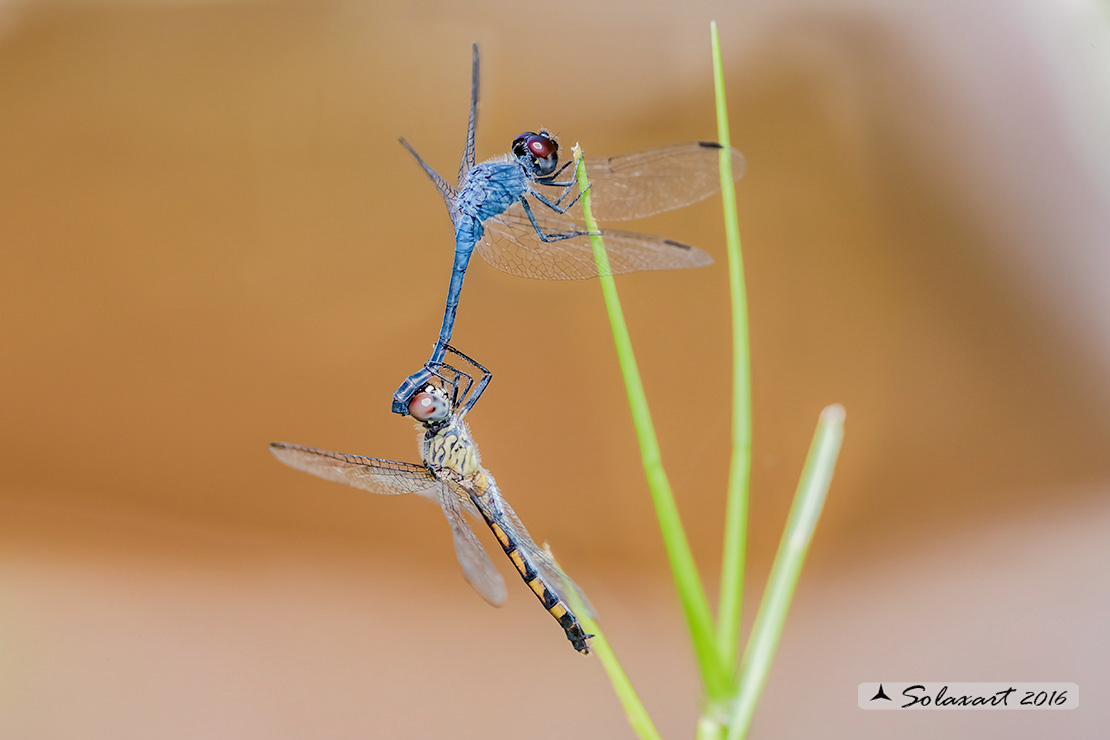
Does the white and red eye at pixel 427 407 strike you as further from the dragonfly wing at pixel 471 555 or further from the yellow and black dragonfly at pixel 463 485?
the dragonfly wing at pixel 471 555

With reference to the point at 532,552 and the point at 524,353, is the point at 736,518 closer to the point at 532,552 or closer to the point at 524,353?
the point at 532,552

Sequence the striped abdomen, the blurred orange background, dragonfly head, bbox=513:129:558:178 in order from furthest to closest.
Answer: the blurred orange background → the striped abdomen → dragonfly head, bbox=513:129:558:178

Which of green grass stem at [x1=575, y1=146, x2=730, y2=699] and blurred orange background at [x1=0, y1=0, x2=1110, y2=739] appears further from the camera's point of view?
blurred orange background at [x1=0, y1=0, x2=1110, y2=739]

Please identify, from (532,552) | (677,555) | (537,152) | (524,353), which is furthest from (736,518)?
(524,353)

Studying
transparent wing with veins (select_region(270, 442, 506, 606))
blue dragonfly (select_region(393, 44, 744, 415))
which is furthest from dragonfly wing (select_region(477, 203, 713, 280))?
transparent wing with veins (select_region(270, 442, 506, 606))

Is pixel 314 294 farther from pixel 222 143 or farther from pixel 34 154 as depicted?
pixel 34 154

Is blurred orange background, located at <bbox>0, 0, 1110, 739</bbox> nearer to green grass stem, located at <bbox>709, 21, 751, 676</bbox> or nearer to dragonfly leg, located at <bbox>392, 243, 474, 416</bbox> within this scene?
Answer: dragonfly leg, located at <bbox>392, 243, 474, 416</bbox>

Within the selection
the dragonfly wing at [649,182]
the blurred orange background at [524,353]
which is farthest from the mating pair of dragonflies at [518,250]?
the blurred orange background at [524,353]
